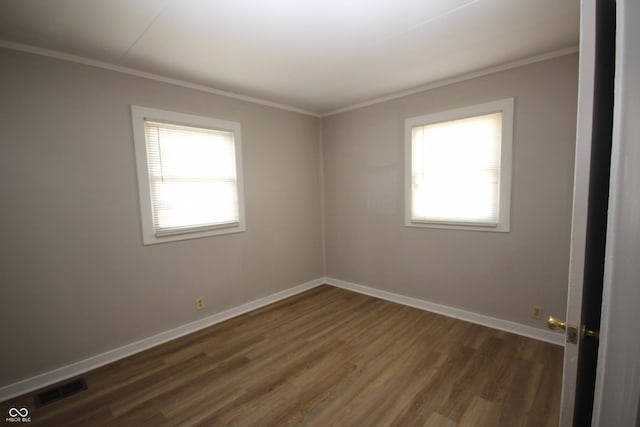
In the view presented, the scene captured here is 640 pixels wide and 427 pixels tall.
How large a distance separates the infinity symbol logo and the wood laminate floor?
3 centimetres

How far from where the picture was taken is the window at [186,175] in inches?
102

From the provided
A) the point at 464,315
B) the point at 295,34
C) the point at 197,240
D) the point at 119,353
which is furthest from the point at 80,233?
the point at 464,315

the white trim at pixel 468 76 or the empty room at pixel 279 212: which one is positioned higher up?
the white trim at pixel 468 76

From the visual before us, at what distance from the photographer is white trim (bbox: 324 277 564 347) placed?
102 inches

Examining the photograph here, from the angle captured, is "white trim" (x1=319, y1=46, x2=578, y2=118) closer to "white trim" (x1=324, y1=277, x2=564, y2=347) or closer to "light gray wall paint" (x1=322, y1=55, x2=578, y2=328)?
"light gray wall paint" (x1=322, y1=55, x2=578, y2=328)

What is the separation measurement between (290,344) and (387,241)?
1.73 meters

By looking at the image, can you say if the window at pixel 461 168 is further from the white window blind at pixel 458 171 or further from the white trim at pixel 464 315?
the white trim at pixel 464 315

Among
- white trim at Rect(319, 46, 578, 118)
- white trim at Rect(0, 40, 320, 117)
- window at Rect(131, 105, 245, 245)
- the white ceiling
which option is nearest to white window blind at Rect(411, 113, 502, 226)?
white trim at Rect(319, 46, 578, 118)

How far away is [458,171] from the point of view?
299 centimetres

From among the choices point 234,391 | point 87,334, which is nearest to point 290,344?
point 234,391

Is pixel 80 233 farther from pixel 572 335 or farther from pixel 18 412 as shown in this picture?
pixel 572 335

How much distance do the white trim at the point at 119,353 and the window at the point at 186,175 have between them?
0.92 m

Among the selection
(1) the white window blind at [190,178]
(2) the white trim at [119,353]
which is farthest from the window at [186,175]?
(2) the white trim at [119,353]

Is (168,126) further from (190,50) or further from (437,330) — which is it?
(437,330)
